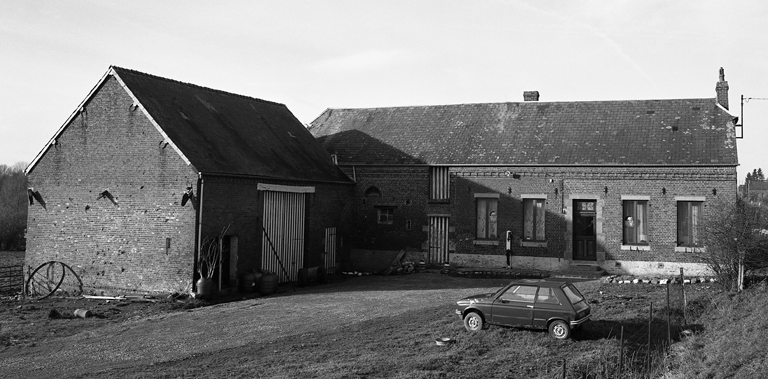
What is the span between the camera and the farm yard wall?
21.0 m

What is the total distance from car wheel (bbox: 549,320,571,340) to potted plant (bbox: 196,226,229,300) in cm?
1128

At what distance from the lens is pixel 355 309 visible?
18.6 metres

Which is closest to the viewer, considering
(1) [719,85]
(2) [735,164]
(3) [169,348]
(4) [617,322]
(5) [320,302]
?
(3) [169,348]

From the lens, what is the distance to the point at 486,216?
93.0ft

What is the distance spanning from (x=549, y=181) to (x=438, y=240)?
5494 millimetres

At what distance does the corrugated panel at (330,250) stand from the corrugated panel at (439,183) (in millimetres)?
4752

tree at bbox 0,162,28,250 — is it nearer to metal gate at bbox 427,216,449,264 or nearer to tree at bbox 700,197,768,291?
metal gate at bbox 427,216,449,264

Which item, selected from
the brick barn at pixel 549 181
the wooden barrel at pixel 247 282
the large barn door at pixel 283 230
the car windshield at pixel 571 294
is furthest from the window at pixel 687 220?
the wooden barrel at pixel 247 282

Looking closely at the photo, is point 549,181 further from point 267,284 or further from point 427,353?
point 427,353

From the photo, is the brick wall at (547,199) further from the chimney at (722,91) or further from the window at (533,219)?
the chimney at (722,91)

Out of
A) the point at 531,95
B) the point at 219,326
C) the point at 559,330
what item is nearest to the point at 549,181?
the point at 531,95

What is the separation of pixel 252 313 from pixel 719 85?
2196 cm

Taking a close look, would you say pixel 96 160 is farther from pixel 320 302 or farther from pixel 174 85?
pixel 320 302

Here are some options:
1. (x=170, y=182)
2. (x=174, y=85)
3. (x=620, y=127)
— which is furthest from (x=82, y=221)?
(x=620, y=127)
